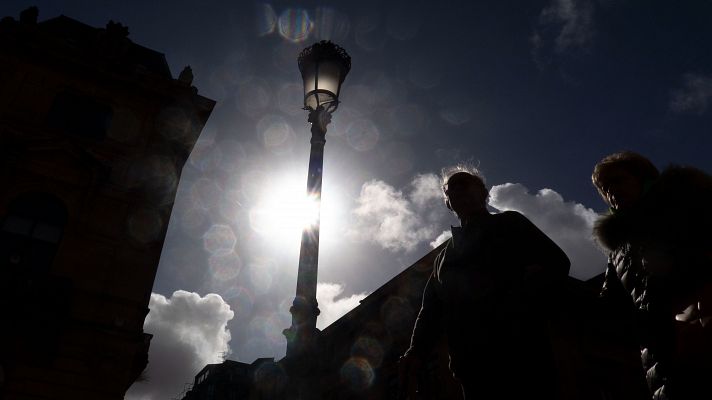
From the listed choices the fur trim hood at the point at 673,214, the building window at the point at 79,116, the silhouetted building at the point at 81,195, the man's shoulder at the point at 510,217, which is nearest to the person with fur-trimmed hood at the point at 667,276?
the fur trim hood at the point at 673,214

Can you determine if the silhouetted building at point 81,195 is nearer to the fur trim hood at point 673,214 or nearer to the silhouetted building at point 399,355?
the silhouetted building at point 399,355

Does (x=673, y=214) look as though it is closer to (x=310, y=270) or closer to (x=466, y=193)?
(x=466, y=193)

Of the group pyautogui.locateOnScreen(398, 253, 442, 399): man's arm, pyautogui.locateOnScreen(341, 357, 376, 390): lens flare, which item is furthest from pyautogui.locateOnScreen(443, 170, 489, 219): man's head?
pyautogui.locateOnScreen(341, 357, 376, 390): lens flare

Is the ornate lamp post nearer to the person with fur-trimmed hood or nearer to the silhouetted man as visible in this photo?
the silhouetted man

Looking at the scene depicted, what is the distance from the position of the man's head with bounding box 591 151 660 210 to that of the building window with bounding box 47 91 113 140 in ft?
56.5

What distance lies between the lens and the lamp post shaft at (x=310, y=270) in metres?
3.97

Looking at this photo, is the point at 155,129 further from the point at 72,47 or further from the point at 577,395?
the point at 577,395

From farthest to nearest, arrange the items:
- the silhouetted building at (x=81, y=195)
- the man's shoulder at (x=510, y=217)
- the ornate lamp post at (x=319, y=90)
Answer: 1. the silhouetted building at (x=81, y=195)
2. the ornate lamp post at (x=319, y=90)
3. the man's shoulder at (x=510, y=217)

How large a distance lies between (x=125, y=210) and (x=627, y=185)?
15635 millimetres

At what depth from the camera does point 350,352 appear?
30016 mm

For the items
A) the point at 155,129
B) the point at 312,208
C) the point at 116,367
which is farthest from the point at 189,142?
the point at 312,208

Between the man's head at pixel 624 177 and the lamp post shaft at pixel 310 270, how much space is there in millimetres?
2486

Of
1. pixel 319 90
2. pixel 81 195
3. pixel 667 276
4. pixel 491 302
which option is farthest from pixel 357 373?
pixel 667 276

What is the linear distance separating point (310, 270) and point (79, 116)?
51.1 feet
